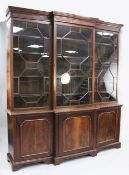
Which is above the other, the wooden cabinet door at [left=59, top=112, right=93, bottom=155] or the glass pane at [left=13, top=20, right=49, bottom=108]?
the glass pane at [left=13, top=20, right=49, bottom=108]

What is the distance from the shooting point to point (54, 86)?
3.02 m

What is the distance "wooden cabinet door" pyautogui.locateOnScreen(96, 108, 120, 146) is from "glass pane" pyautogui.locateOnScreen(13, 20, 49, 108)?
103 centimetres

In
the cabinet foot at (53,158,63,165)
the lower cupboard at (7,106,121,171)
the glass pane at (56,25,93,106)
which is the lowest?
the cabinet foot at (53,158,63,165)

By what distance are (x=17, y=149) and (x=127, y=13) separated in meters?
3.08

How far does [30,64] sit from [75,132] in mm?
1230

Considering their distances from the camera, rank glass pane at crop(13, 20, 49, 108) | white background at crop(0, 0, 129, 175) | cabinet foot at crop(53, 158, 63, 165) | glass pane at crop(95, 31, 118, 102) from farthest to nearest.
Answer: glass pane at crop(95, 31, 118, 102) → cabinet foot at crop(53, 158, 63, 165) → white background at crop(0, 0, 129, 175) → glass pane at crop(13, 20, 49, 108)

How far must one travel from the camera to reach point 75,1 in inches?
139

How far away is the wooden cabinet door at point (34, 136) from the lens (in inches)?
113

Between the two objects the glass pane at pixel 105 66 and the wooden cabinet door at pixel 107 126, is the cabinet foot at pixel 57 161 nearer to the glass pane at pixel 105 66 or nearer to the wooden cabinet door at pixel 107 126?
the wooden cabinet door at pixel 107 126

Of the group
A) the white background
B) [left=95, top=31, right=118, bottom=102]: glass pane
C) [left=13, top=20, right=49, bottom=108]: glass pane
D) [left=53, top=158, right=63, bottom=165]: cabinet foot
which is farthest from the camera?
[left=95, top=31, right=118, bottom=102]: glass pane

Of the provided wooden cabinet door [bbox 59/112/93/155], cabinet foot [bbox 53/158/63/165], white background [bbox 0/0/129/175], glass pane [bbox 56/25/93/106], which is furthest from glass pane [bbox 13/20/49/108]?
cabinet foot [bbox 53/158/63/165]

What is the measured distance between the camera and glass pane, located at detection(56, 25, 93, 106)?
3086mm

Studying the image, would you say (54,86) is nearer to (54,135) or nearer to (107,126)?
(54,135)

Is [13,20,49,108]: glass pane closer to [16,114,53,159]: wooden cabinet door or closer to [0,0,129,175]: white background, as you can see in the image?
[16,114,53,159]: wooden cabinet door
